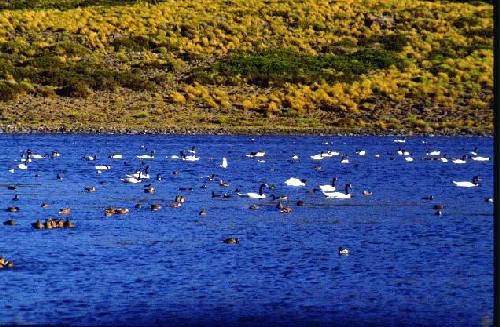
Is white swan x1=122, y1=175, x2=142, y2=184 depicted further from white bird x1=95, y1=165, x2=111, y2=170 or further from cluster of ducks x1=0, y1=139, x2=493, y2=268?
white bird x1=95, y1=165, x2=111, y2=170

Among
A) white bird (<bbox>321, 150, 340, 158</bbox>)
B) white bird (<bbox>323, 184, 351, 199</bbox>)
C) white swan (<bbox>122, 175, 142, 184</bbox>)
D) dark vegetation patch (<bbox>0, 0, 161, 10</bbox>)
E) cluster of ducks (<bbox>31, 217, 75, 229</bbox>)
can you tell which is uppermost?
dark vegetation patch (<bbox>0, 0, 161, 10</bbox>)

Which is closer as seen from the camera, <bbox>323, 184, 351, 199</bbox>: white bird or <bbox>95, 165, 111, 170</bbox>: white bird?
<bbox>323, 184, 351, 199</bbox>: white bird

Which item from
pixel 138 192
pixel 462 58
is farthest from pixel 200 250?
pixel 462 58

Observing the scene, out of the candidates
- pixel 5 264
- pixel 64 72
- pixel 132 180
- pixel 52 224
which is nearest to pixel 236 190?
pixel 132 180

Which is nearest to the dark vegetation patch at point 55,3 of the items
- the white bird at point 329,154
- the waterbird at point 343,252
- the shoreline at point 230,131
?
the shoreline at point 230,131

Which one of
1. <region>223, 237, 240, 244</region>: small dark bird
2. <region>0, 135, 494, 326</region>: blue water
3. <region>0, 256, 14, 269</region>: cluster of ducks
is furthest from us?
<region>223, 237, 240, 244</region>: small dark bird

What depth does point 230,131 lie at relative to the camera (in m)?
65.7

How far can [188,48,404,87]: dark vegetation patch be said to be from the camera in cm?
7644

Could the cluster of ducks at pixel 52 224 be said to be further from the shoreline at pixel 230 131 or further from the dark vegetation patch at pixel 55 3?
the dark vegetation patch at pixel 55 3

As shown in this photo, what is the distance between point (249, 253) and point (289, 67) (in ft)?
184

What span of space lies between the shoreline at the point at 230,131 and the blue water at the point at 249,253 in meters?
18.7

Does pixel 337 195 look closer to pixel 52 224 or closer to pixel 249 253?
pixel 52 224

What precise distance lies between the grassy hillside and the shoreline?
1.99 ft

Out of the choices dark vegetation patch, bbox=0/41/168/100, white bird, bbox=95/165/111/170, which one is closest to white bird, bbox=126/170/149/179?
white bird, bbox=95/165/111/170
